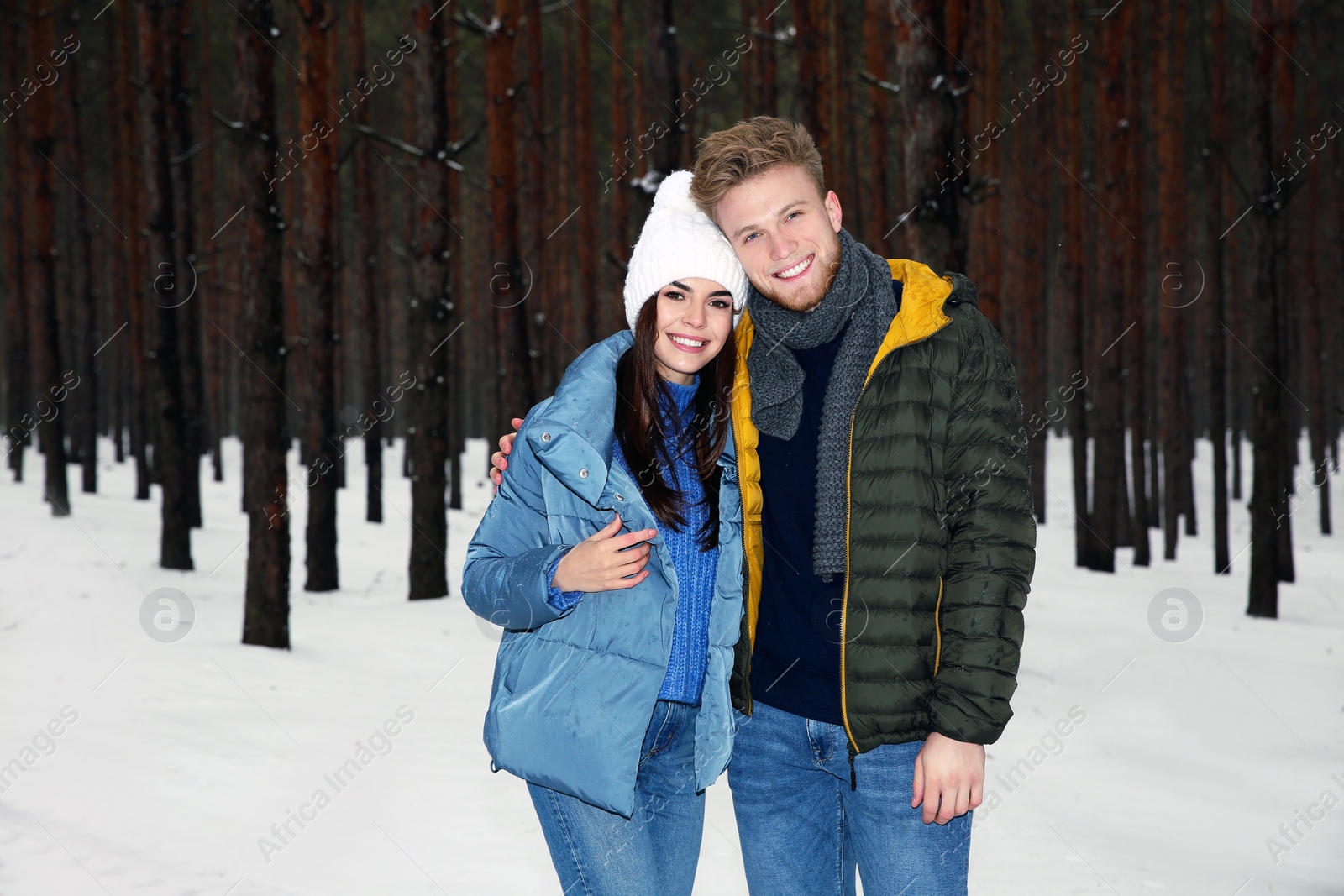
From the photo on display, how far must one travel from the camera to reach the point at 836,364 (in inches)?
86.7

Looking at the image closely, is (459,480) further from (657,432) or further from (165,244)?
(657,432)

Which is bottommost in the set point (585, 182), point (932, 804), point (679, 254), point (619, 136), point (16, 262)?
point (932, 804)

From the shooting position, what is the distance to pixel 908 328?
209cm

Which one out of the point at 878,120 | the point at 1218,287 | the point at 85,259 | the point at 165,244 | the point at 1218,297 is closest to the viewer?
the point at 165,244

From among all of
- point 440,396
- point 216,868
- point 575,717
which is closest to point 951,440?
point 575,717

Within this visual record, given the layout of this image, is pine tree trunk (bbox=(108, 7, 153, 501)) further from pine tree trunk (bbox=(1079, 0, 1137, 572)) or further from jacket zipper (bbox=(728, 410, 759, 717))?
jacket zipper (bbox=(728, 410, 759, 717))

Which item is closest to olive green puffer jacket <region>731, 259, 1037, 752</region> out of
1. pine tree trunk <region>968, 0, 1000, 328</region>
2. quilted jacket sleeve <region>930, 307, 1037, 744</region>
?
quilted jacket sleeve <region>930, 307, 1037, 744</region>

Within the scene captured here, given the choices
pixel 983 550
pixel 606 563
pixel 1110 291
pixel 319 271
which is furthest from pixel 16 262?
pixel 983 550

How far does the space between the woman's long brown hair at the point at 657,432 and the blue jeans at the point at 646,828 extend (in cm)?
44

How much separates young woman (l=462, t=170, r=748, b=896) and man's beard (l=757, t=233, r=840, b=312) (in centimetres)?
19

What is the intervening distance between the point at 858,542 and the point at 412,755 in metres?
4.41

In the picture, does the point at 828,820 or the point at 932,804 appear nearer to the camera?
the point at 932,804

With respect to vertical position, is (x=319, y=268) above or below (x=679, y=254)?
above

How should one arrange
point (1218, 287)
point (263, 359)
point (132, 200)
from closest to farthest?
1. point (263, 359)
2. point (1218, 287)
3. point (132, 200)
